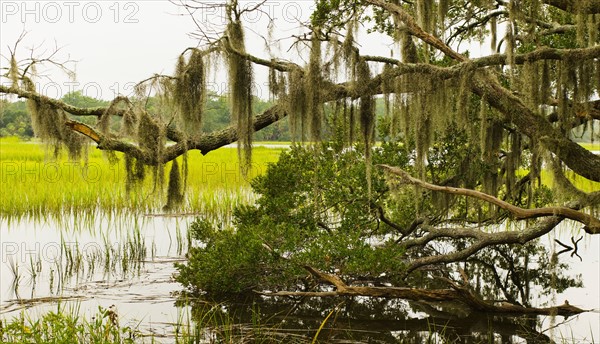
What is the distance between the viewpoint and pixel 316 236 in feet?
28.6

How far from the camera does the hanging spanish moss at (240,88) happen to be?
7465 millimetres

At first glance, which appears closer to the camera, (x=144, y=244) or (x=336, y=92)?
(x=336, y=92)

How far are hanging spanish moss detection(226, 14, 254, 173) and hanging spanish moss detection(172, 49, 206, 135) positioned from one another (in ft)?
1.04

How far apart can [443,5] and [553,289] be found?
13.6 feet

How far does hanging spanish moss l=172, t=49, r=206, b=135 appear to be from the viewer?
7621mm

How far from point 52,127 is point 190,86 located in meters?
1.89

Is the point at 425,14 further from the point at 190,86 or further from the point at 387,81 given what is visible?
the point at 190,86

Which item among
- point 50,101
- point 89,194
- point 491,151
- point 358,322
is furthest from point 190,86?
point 89,194

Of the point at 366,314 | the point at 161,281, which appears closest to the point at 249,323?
the point at 366,314

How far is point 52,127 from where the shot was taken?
27.4 ft

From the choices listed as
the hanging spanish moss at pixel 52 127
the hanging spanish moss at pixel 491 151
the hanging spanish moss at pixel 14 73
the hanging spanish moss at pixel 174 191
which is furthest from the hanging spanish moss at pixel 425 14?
the hanging spanish moss at pixel 14 73

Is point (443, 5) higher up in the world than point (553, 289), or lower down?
higher up

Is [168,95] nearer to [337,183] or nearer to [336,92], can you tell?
[336,92]

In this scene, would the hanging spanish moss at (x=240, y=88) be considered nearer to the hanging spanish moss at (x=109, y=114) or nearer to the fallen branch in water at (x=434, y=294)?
the hanging spanish moss at (x=109, y=114)
